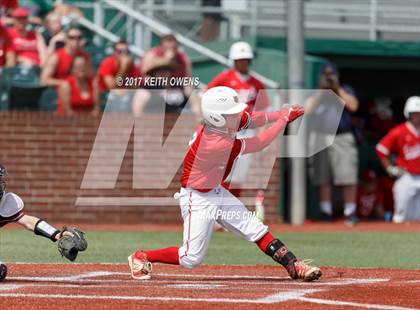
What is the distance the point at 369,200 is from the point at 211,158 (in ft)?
31.2

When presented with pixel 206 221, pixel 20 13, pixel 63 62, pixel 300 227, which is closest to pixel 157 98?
pixel 63 62

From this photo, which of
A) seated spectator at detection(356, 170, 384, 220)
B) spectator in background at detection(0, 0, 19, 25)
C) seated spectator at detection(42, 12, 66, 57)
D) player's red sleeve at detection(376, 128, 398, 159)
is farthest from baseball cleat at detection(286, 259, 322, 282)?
seated spectator at detection(356, 170, 384, 220)

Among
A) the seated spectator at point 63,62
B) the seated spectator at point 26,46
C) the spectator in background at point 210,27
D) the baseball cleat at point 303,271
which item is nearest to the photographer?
the baseball cleat at point 303,271

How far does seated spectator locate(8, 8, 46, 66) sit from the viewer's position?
51.2ft

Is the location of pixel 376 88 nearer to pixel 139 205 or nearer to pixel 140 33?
pixel 140 33

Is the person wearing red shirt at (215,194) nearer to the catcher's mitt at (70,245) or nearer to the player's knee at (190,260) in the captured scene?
the player's knee at (190,260)

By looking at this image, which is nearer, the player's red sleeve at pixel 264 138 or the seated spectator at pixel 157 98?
the player's red sleeve at pixel 264 138

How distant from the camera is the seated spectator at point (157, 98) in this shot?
15312 mm

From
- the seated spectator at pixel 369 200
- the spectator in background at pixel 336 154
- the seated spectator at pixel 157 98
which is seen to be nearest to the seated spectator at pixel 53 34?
the seated spectator at pixel 157 98

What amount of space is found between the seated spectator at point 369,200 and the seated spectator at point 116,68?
434cm

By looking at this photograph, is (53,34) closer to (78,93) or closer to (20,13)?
(20,13)

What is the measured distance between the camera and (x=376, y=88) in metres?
19.2

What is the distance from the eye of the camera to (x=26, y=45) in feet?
51.5

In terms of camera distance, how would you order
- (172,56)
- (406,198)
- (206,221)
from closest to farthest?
(206,221), (172,56), (406,198)
